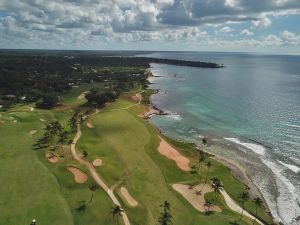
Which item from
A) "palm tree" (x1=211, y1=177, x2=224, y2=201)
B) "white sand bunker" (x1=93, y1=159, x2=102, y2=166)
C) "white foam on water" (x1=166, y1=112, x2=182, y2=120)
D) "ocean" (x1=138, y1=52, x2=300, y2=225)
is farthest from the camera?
"white foam on water" (x1=166, y1=112, x2=182, y2=120)

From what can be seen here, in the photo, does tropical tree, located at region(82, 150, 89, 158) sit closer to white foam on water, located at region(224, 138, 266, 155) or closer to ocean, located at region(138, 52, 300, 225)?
ocean, located at region(138, 52, 300, 225)

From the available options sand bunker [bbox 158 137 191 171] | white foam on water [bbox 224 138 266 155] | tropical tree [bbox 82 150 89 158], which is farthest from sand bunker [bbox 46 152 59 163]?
white foam on water [bbox 224 138 266 155]

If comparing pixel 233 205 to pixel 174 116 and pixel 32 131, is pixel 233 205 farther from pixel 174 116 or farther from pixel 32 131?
pixel 174 116

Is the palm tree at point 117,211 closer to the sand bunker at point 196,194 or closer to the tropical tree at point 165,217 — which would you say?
the tropical tree at point 165,217

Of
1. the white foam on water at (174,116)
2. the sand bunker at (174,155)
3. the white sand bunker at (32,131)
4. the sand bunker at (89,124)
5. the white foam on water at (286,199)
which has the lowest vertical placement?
the white foam on water at (174,116)

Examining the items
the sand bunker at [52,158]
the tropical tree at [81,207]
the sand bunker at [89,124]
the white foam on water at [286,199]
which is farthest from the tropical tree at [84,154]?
the white foam on water at [286,199]

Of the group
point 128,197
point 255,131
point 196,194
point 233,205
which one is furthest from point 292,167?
point 128,197

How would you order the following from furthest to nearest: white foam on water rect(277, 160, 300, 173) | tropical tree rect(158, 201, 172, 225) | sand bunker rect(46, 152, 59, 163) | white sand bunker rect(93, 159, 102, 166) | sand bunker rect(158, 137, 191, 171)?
sand bunker rect(158, 137, 191, 171) → sand bunker rect(46, 152, 59, 163) → white foam on water rect(277, 160, 300, 173) → white sand bunker rect(93, 159, 102, 166) → tropical tree rect(158, 201, 172, 225)
